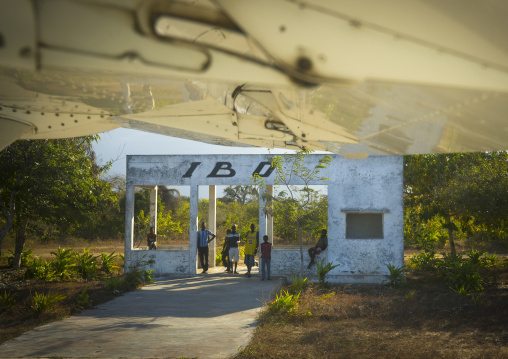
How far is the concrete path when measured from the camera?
6.18 metres

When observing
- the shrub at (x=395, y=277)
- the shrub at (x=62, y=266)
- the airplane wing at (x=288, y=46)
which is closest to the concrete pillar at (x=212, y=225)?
the shrub at (x=62, y=266)

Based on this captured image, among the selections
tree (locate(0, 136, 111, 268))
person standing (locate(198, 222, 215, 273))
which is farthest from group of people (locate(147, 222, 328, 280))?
tree (locate(0, 136, 111, 268))

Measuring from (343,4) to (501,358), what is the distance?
5623mm

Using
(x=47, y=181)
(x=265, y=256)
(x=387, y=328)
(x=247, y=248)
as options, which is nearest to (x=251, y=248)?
(x=247, y=248)

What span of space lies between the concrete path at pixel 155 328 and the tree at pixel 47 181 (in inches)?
188

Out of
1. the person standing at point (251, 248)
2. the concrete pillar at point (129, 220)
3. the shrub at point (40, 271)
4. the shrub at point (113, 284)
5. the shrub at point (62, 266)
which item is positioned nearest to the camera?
the shrub at point (113, 284)

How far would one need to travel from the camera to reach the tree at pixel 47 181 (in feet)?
45.5

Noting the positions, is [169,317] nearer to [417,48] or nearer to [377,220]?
[417,48]

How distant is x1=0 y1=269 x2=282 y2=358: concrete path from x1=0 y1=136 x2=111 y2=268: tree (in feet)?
15.6

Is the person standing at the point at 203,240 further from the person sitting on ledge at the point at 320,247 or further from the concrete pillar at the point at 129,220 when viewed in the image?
the person sitting on ledge at the point at 320,247

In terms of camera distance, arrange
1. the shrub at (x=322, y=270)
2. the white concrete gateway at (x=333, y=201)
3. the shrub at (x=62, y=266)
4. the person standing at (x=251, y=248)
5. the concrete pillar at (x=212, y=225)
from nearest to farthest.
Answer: the shrub at (x=322, y=270) < the white concrete gateway at (x=333, y=201) < the shrub at (x=62, y=266) < the person standing at (x=251, y=248) < the concrete pillar at (x=212, y=225)

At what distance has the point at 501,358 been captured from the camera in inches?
237

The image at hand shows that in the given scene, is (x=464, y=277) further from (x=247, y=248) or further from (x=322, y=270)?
(x=247, y=248)

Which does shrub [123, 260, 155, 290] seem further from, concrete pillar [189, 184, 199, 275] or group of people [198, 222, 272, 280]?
group of people [198, 222, 272, 280]
